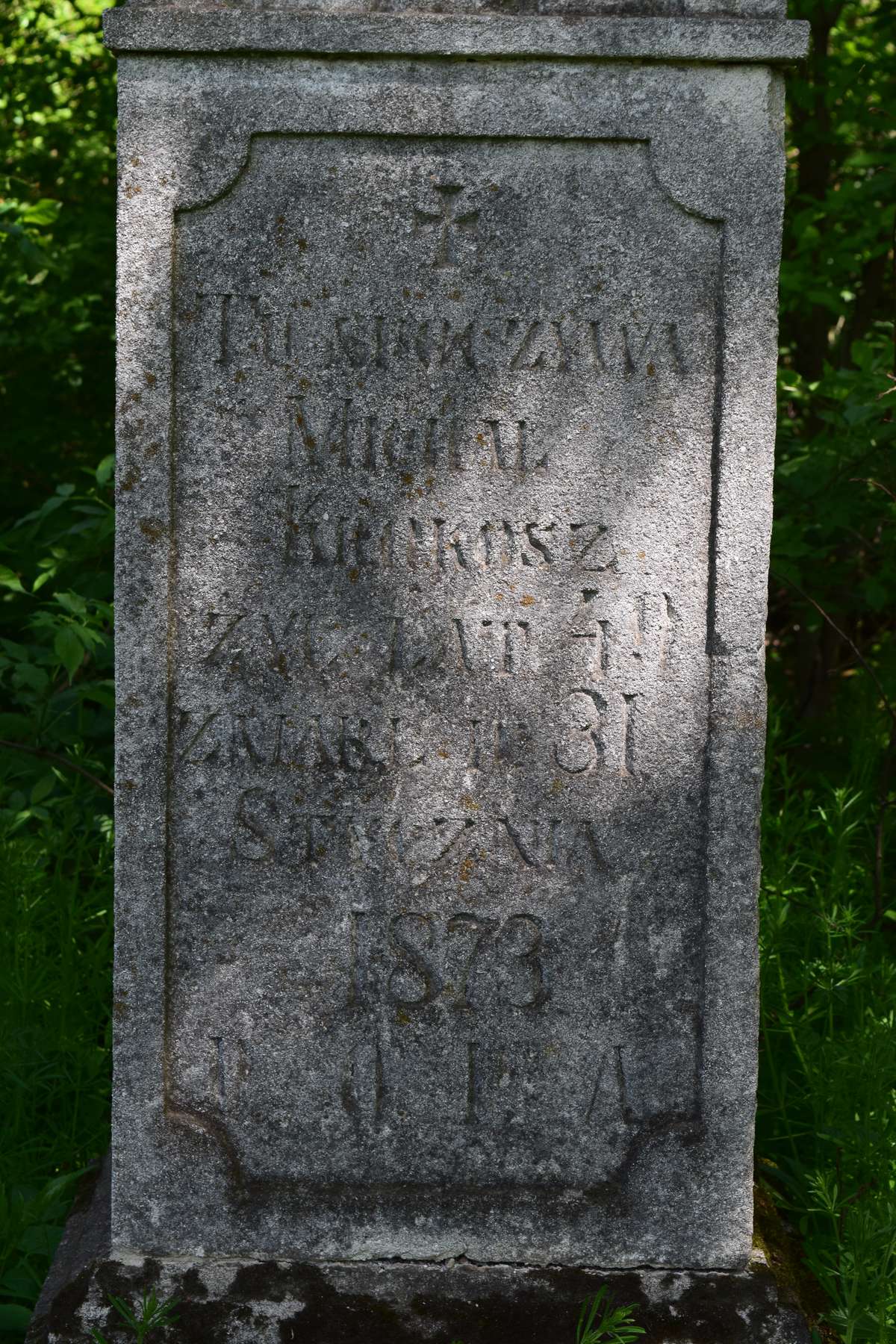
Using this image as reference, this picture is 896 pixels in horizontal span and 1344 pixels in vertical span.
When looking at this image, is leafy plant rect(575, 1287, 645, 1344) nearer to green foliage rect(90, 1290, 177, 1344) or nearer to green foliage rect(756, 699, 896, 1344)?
green foliage rect(756, 699, 896, 1344)

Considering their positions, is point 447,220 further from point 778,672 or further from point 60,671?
point 778,672

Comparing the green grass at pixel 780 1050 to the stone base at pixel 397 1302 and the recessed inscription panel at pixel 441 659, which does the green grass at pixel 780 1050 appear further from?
the recessed inscription panel at pixel 441 659

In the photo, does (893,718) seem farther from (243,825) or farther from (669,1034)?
(243,825)

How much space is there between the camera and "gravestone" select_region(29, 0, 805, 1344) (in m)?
1.99

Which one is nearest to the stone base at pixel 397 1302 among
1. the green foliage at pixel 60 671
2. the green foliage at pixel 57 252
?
the green foliage at pixel 60 671

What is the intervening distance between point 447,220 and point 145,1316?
1.74m

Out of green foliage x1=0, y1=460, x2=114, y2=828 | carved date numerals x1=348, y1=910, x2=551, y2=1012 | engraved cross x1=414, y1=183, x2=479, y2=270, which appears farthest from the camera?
green foliage x1=0, y1=460, x2=114, y2=828

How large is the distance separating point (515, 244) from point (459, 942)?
1135 millimetres

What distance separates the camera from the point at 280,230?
2.02 metres

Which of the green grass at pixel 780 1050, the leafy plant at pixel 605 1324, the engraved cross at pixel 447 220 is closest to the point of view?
the leafy plant at pixel 605 1324

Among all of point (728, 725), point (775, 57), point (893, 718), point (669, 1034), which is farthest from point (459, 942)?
point (893, 718)

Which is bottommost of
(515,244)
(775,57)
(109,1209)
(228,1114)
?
(109,1209)

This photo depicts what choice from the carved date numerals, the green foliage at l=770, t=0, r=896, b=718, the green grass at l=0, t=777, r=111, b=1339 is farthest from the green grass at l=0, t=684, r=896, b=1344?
the green foliage at l=770, t=0, r=896, b=718

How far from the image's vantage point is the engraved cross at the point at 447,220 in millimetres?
2021
